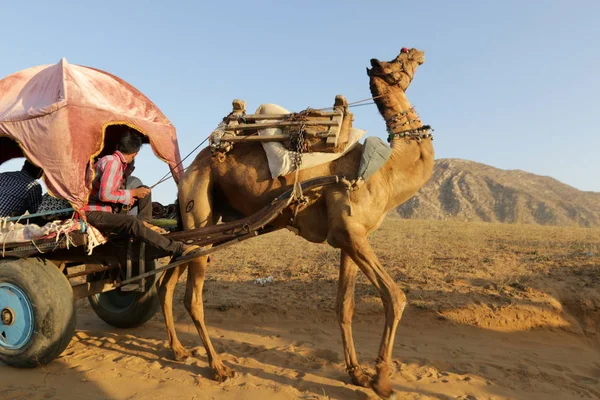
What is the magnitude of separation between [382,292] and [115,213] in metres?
2.80

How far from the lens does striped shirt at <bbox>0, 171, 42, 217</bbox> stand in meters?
5.00

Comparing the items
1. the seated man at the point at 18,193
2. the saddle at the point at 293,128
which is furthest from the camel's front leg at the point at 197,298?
the seated man at the point at 18,193

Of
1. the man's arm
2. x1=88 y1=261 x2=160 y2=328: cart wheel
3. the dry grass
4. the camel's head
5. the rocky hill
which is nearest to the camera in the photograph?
the man's arm

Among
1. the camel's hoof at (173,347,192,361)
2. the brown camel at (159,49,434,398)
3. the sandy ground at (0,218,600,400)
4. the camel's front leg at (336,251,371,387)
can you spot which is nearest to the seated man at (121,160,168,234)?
the brown camel at (159,49,434,398)

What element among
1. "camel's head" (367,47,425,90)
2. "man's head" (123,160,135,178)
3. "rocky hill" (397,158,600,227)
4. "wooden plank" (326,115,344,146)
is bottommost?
"man's head" (123,160,135,178)

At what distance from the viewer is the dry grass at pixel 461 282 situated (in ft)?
21.0

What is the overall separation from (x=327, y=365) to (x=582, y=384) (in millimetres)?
2549

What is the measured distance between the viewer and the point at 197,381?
4.46m

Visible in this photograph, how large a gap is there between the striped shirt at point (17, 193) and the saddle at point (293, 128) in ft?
7.41

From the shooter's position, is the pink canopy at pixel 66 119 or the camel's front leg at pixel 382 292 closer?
the camel's front leg at pixel 382 292

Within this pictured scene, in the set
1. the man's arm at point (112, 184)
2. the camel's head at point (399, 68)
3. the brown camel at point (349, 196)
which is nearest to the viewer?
the brown camel at point (349, 196)

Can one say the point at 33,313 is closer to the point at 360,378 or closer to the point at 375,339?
the point at 360,378

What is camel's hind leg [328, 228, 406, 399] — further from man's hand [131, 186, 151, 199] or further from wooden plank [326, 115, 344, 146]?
man's hand [131, 186, 151, 199]

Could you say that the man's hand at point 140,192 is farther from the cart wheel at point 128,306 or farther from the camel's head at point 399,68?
the camel's head at point 399,68
